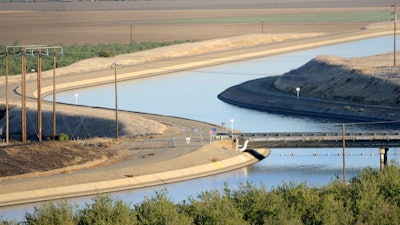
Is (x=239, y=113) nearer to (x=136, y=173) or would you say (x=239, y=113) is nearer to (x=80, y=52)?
(x=136, y=173)

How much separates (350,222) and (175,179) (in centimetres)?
1875

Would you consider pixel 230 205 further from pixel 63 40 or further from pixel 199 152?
pixel 63 40

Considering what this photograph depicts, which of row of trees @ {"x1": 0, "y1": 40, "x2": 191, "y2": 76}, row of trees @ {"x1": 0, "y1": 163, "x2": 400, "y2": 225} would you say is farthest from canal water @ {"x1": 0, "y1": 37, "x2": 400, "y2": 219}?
row of trees @ {"x1": 0, "y1": 40, "x2": 191, "y2": 76}

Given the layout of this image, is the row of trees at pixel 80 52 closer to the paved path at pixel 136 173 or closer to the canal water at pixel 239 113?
the canal water at pixel 239 113

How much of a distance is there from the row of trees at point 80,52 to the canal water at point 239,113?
11.7 m

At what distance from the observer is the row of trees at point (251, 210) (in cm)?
4094

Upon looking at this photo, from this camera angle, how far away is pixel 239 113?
288ft

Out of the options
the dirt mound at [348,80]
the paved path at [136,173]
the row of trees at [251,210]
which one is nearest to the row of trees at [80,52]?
the dirt mound at [348,80]

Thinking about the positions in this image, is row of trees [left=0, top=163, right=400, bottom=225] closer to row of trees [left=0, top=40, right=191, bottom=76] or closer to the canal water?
the canal water

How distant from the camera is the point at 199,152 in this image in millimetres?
64250

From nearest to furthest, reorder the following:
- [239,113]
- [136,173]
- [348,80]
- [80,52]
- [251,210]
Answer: [251,210] → [136,173] → [239,113] → [348,80] → [80,52]

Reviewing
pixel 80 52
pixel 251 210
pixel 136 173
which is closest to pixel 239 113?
Answer: pixel 136 173

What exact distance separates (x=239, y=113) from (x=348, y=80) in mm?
10505

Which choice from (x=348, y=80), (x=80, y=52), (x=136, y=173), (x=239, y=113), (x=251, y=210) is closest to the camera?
(x=251, y=210)
